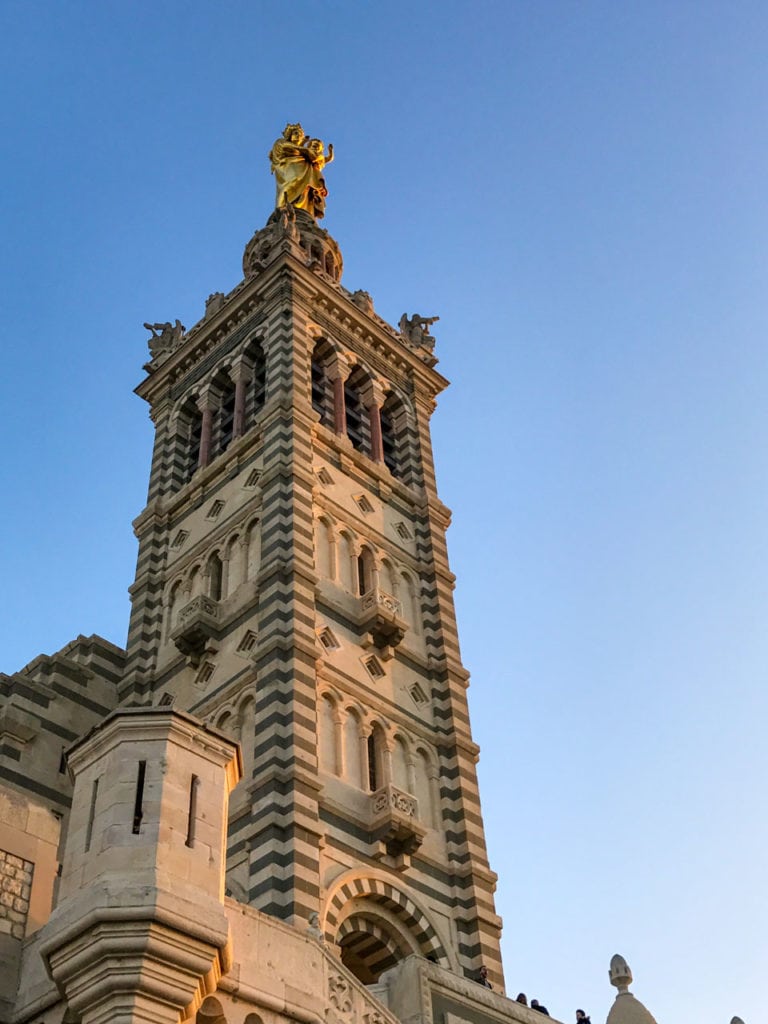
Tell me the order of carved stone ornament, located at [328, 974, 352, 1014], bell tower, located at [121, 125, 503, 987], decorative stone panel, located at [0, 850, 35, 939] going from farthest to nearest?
bell tower, located at [121, 125, 503, 987], carved stone ornament, located at [328, 974, 352, 1014], decorative stone panel, located at [0, 850, 35, 939]

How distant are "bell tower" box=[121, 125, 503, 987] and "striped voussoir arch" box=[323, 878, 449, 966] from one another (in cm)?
4

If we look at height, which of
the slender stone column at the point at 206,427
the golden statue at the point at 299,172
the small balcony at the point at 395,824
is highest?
the golden statue at the point at 299,172

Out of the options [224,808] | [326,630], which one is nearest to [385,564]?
[326,630]

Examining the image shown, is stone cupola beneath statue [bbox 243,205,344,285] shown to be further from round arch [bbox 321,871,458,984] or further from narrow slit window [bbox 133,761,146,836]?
narrow slit window [bbox 133,761,146,836]

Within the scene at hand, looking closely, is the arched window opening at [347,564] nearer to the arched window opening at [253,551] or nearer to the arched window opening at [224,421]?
the arched window opening at [253,551]

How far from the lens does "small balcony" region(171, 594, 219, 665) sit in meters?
28.0

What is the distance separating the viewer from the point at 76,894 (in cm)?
1191

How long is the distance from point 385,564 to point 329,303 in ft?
30.4

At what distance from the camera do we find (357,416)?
118ft

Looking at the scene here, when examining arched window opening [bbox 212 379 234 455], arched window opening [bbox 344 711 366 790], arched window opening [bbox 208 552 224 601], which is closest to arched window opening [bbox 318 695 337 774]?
arched window opening [bbox 344 711 366 790]

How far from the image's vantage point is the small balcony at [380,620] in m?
28.3

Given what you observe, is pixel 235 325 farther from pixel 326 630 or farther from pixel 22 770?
pixel 22 770

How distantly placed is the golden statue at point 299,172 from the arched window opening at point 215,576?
18.0 m

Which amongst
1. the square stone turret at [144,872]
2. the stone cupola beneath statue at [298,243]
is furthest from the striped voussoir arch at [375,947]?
the stone cupola beneath statue at [298,243]
